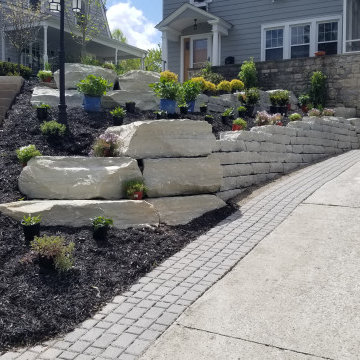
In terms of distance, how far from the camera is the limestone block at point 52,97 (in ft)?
35.3

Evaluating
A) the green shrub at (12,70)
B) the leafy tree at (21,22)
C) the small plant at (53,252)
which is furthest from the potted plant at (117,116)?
the leafy tree at (21,22)

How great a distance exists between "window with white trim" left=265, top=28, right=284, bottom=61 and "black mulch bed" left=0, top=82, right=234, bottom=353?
1385cm

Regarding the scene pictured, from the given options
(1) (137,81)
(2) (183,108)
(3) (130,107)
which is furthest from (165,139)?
(1) (137,81)

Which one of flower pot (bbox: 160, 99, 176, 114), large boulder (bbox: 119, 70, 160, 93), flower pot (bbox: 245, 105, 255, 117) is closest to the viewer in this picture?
flower pot (bbox: 160, 99, 176, 114)

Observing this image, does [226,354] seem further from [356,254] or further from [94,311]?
[356,254]

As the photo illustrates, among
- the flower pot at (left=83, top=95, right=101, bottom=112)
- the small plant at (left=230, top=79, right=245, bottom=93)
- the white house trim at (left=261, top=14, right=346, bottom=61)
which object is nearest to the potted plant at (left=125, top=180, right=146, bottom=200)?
the flower pot at (left=83, top=95, right=101, bottom=112)

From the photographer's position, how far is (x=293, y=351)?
3648 millimetres

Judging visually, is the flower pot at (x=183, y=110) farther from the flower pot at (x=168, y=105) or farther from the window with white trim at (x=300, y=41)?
the window with white trim at (x=300, y=41)

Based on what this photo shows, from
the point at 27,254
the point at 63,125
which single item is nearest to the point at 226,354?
Answer: the point at 27,254

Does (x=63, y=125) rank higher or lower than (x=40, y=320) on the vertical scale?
higher

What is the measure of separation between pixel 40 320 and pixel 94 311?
1.74 ft

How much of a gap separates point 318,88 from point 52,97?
10.0 meters

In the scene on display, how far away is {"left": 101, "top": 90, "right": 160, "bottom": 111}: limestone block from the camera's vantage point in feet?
36.3

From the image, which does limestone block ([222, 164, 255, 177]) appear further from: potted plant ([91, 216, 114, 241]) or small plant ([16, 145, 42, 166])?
small plant ([16, 145, 42, 166])
